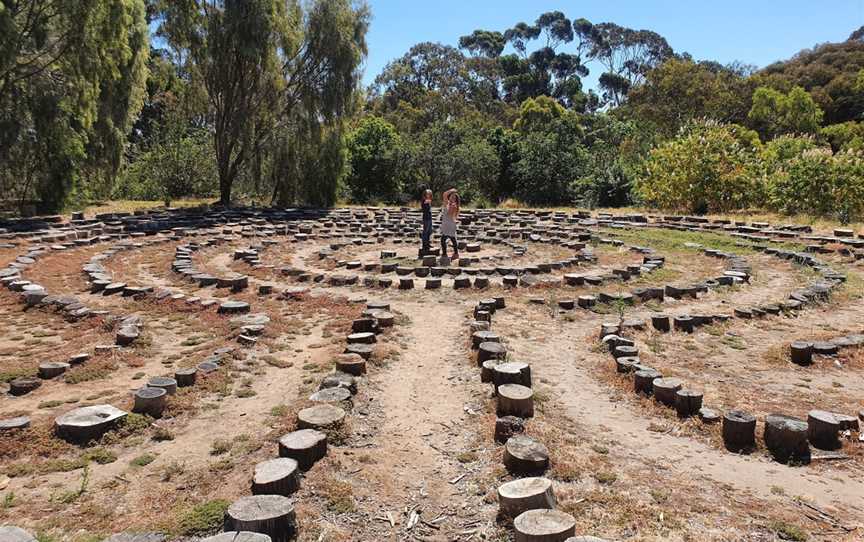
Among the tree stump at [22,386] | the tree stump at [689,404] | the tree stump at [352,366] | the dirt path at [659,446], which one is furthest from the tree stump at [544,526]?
the tree stump at [22,386]

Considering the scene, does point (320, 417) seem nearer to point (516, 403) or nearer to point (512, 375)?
point (516, 403)

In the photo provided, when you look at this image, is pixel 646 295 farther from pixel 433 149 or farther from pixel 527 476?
pixel 433 149

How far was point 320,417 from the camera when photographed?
604 centimetres

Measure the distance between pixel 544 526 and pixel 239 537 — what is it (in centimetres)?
202

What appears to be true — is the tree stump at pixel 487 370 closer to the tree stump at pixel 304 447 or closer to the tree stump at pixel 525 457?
the tree stump at pixel 525 457

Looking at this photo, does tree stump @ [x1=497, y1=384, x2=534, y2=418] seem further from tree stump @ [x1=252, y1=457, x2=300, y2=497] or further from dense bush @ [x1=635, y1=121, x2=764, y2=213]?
dense bush @ [x1=635, y1=121, x2=764, y2=213]

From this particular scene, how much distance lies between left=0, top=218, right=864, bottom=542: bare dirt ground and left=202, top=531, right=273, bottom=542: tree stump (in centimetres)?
44

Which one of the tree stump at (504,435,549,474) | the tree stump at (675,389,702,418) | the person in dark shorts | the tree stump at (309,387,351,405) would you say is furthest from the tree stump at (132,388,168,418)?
the person in dark shorts

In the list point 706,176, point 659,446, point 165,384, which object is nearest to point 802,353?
point 659,446

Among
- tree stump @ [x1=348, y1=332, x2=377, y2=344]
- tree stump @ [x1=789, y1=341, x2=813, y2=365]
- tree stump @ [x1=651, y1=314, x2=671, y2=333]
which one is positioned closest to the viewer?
tree stump @ [x1=789, y1=341, x2=813, y2=365]

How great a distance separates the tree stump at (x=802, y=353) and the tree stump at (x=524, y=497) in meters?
5.41

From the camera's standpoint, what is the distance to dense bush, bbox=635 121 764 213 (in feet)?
83.6

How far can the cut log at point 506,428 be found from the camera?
19.5 ft

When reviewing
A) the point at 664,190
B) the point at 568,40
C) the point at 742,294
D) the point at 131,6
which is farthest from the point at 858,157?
the point at 568,40
